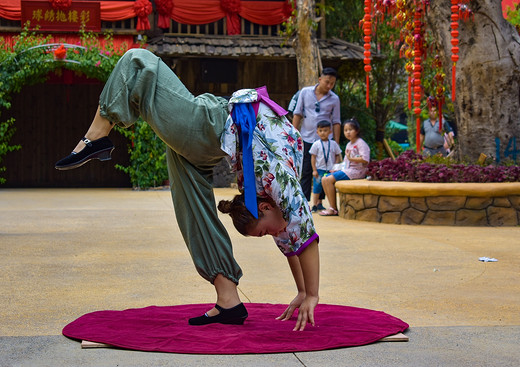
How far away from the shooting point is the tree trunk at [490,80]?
29.6 ft

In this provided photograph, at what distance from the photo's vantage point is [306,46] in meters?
14.1

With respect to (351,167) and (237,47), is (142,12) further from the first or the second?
(351,167)

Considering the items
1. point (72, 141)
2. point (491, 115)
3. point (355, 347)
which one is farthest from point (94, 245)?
point (72, 141)

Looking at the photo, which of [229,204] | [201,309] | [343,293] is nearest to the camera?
[229,204]

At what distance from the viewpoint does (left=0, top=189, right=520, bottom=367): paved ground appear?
3.01m

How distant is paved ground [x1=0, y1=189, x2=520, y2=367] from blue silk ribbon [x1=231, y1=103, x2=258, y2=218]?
2.07 feet

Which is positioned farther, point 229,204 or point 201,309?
point 201,309

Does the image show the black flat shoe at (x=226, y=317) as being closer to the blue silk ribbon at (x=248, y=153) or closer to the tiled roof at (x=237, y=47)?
the blue silk ribbon at (x=248, y=153)

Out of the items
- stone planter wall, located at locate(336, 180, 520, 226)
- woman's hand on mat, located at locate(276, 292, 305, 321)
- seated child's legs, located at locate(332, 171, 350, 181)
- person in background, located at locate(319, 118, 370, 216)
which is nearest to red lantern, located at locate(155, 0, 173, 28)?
person in background, located at locate(319, 118, 370, 216)

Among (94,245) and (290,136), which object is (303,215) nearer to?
(290,136)

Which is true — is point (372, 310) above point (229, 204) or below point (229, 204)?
below

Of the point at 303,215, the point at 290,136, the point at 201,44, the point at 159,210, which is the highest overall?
the point at 201,44

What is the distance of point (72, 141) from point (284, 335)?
13.5m

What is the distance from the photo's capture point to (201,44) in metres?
14.8
